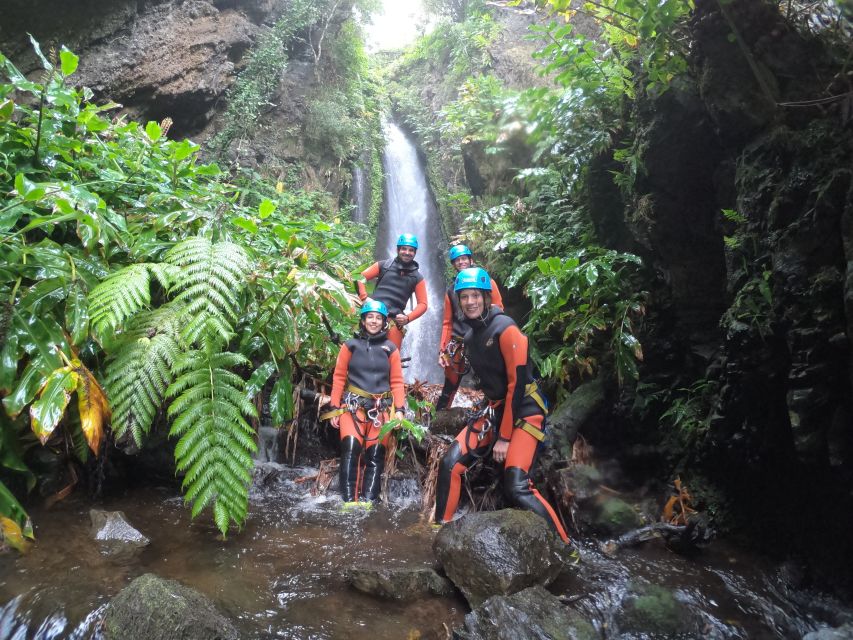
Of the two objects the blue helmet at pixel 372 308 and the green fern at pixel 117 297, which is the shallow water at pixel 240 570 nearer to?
the green fern at pixel 117 297

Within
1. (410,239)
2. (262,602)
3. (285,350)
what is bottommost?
(262,602)

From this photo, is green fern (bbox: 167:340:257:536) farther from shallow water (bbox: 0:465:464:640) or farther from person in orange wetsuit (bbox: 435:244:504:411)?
person in orange wetsuit (bbox: 435:244:504:411)

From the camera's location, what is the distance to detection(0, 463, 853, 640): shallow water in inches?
95.7

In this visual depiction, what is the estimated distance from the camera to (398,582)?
2791mm

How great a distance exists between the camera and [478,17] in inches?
637

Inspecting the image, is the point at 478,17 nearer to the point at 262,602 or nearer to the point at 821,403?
the point at 821,403

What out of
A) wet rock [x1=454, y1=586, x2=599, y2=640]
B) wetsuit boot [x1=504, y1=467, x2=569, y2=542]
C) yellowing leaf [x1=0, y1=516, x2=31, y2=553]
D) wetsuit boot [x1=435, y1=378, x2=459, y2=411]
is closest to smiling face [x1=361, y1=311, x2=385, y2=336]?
wetsuit boot [x1=435, y1=378, x2=459, y2=411]

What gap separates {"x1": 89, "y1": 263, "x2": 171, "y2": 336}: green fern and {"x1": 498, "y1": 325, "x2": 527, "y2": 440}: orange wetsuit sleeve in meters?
2.52

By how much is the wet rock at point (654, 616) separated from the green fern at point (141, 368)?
2.99m

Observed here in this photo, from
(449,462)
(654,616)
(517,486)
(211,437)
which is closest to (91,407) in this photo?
(211,437)

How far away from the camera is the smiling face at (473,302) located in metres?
4.08

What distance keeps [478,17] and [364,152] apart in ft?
19.2

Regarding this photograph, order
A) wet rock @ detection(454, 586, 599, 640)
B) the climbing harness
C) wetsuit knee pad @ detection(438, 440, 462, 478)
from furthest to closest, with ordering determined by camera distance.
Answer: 1. the climbing harness
2. wetsuit knee pad @ detection(438, 440, 462, 478)
3. wet rock @ detection(454, 586, 599, 640)

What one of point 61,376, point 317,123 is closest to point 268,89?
point 317,123
